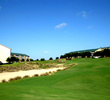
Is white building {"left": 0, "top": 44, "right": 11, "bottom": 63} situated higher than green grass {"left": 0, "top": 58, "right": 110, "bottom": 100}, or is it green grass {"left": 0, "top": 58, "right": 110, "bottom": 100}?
white building {"left": 0, "top": 44, "right": 11, "bottom": 63}

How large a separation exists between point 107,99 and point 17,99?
413 centimetres

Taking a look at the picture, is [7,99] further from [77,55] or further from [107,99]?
[77,55]

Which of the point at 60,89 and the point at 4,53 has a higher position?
the point at 4,53

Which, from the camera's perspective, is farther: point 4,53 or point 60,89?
point 4,53

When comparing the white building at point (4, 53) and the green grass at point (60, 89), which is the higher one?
the white building at point (4, 53)

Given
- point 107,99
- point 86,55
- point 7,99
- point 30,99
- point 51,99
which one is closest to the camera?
point 7,99

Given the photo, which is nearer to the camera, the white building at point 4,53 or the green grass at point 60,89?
the green grass at point 60,89

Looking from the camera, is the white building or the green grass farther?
the white building

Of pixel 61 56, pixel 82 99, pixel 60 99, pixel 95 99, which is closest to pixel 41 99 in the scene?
pixel 60 99

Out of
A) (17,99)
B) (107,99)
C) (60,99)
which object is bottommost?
(107,99)

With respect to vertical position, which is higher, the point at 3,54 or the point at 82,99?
the point at 3,54

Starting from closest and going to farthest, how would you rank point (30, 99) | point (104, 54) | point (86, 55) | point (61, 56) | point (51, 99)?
point (30, 99) < point (51, 99) < point (104, 54) < point (86, 55) < point (61, 56)

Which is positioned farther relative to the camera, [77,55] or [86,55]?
[77,55]

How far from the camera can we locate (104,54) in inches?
A: 2130
